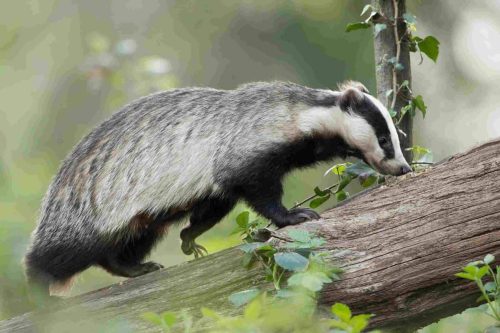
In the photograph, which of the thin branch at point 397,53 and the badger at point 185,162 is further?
the thin branch at point 397,53

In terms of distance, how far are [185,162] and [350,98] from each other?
1037 millimetres

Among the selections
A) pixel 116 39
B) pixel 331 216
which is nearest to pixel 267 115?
pixel 331 216

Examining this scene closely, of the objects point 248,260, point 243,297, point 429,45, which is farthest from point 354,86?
point 243,297

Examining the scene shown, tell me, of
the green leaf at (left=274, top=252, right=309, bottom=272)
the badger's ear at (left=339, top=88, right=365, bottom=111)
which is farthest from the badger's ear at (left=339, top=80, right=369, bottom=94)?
the green leaf at (left=274, top=252, right=309, bottom=272)

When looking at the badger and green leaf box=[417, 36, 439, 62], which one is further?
green leaf box=[417, 36, 439, 62]

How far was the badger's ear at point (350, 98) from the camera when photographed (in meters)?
5.87

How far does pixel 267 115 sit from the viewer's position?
594 cm

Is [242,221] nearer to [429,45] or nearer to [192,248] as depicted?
[192,248]

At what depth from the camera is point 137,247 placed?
614 cm

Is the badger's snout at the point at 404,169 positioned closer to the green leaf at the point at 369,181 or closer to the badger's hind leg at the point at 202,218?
the green leaf at the point at 369,181

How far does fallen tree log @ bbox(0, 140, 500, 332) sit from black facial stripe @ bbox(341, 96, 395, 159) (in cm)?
55

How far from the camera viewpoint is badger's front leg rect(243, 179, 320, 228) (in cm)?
557

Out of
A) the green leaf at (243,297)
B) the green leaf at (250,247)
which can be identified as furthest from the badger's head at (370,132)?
the green leaf at (243,297)

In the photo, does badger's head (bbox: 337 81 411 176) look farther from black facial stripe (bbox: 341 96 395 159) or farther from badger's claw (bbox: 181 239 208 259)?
badger's claw (bbox: 181 239 208 259)
